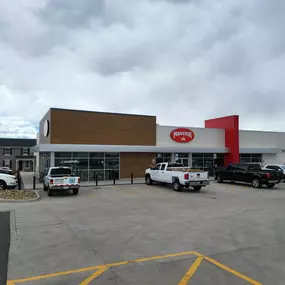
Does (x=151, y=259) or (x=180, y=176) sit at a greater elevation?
(x=180, y=176)

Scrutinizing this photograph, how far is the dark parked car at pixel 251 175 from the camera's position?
22.5m

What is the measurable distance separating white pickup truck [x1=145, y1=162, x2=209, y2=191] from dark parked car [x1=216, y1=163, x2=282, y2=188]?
5129mm

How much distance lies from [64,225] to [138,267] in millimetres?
4641

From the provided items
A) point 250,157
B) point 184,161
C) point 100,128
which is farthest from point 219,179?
point 250,157

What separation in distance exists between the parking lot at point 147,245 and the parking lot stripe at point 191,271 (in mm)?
17

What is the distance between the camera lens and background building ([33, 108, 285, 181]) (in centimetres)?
2667

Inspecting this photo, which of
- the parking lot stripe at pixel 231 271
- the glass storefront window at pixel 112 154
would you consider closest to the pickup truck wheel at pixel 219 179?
the glass storefront window at pixel 112 154

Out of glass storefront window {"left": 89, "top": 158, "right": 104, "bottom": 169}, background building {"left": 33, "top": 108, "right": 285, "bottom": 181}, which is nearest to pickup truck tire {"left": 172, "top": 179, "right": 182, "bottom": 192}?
background building {"left": 33, "top": 108, "right": 285, "bottom": 181}

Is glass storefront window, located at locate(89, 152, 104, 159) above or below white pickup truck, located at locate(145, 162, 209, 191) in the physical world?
above

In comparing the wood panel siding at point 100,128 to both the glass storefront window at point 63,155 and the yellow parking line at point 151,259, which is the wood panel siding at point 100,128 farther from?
the yellow parking line at point 151,259

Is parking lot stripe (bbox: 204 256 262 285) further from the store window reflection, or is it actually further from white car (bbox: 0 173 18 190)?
the store window reflection

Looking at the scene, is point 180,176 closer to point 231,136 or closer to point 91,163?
point 91,163

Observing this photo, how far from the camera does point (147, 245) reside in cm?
750

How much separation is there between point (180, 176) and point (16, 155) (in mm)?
52082
